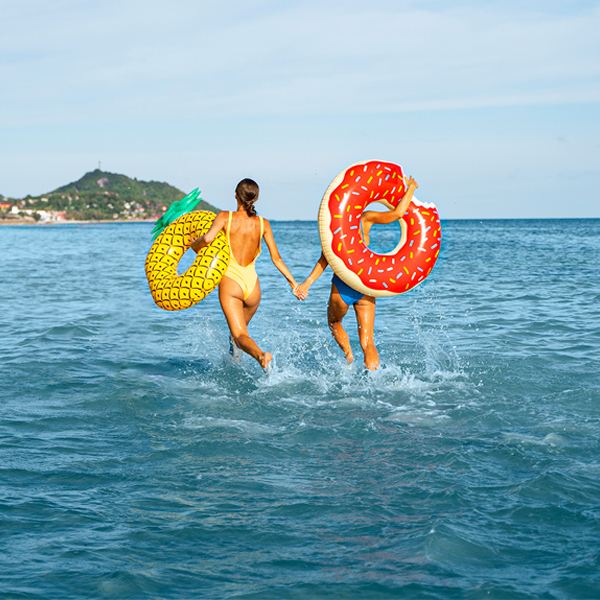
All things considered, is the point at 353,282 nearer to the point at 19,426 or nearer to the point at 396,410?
the point at 396,410

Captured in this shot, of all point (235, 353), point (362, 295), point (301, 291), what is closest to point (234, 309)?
point (301, 291)

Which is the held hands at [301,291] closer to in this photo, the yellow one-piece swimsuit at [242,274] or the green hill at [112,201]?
the yellow one-piece swimsuit at [242,274]

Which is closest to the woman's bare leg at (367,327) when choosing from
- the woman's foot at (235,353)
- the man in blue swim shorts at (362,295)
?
the man in blue swim shorts at (362,295)

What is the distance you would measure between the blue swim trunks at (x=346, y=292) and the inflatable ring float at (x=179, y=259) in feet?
3.78

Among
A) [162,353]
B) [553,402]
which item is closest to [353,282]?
[553,402]

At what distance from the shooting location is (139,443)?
5.07 meters

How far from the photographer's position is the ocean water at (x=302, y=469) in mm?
3322

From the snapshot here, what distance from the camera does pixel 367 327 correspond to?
6.86 metres

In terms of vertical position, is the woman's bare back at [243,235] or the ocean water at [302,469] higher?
the woman's bare back at [243,235]

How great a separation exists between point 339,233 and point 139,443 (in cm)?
276

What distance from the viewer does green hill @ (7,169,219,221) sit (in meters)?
134

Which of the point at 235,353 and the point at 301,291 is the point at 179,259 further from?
the point at 301,291

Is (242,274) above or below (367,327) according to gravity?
above

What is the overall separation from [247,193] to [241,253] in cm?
62
